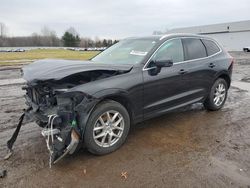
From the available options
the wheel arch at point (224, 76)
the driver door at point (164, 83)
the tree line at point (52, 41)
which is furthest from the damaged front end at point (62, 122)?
the tree line at point (52, 41)

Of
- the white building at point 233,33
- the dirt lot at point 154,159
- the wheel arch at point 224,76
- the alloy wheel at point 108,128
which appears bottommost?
the dirt lot at point 154,159

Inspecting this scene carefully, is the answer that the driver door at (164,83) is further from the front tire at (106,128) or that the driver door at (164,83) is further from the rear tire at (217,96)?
the rear tire at (217,96)

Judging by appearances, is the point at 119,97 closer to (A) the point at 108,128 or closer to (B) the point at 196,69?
(A) the point at 108,128

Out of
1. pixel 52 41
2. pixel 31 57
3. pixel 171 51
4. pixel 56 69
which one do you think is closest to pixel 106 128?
pixel 56 69

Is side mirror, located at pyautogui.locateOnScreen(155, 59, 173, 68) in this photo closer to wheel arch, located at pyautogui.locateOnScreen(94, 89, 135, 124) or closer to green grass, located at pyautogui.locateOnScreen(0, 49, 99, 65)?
wheel arch, located at pyautogui.locateOnScreen(94, 89, 135, 124)

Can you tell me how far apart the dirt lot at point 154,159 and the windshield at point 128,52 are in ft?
4.56

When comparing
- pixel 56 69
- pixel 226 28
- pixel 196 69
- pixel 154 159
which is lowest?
pixel 154 159

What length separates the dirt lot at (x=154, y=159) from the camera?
333 centimetres

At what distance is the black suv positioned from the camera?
3688 mm

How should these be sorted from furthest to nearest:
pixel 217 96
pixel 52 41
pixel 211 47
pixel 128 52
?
pixel 52 41 < pixel 217 96 < pixel 211 47 < pixel 128 52

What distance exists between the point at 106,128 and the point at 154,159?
2.81 feet

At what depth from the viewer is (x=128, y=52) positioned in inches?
196

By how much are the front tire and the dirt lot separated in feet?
0.51

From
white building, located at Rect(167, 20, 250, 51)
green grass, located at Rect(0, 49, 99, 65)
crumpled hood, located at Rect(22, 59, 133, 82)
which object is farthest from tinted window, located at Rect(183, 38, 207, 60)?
white building, located at Rect(167, 20, 250, 51)
